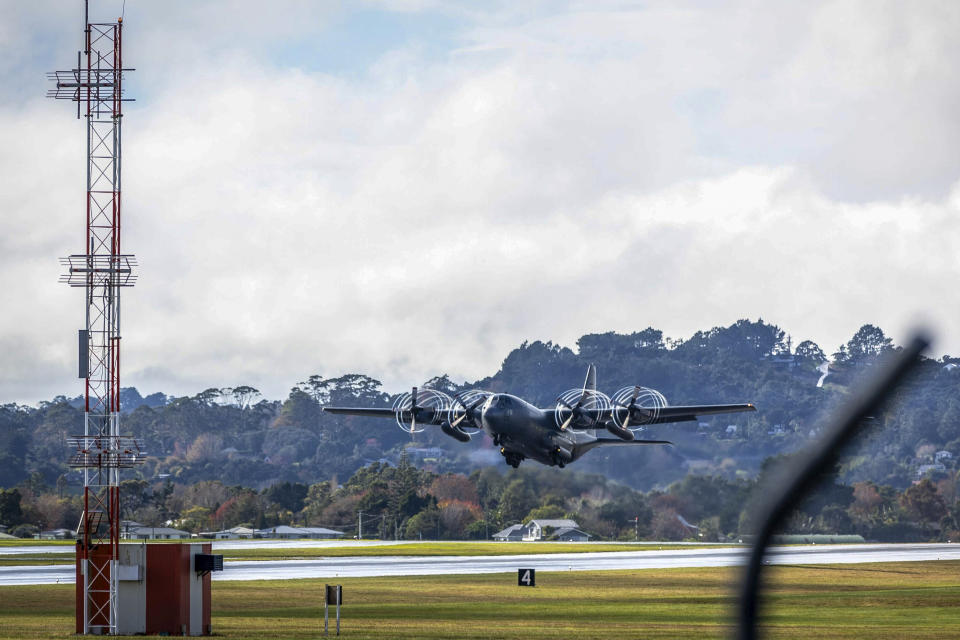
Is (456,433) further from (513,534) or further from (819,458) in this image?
(513,534)

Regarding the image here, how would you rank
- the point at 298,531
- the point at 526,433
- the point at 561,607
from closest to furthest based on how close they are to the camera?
1. the point at 561,607
2. the point at 526,433
3. the point at 298,531

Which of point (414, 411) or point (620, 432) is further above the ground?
point (414, 411)

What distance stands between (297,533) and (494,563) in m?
89.4

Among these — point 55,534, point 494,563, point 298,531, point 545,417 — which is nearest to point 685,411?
point 545,417

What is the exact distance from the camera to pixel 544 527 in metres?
159

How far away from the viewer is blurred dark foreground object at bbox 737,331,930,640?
109 inches

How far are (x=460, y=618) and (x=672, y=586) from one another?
27395mm

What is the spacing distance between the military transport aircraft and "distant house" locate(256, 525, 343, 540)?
106m

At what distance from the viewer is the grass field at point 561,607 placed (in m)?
47.7

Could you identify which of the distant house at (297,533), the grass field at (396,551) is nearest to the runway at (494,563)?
the grass field at (396,551)

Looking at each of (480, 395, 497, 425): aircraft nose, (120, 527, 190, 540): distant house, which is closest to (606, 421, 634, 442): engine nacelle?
(480, 395, 497, 425): aircraft nose

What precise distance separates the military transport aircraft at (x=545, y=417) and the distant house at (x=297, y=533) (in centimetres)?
10633

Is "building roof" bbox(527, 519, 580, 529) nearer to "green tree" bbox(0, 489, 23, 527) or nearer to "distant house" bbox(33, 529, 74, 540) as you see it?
"distant house" bbox(33, 529, 74, 540)

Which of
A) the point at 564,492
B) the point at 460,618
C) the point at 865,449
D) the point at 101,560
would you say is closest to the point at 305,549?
the point at 564,492
